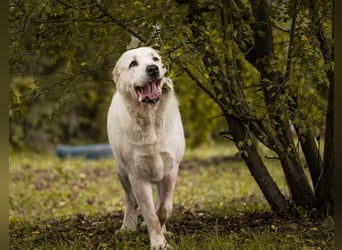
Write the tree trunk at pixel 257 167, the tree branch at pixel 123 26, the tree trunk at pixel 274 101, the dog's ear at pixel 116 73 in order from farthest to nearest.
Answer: the tree trunk at pixel 257 167
the tree trunk at pixel 274 101
the tree branch at pixel 123 26
the dog's ear at pixel 116 73

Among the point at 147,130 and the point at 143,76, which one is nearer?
the point at 143,76

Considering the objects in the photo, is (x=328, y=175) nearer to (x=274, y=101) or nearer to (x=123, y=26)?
(x=274, y=101)

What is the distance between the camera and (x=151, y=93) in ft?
13.4

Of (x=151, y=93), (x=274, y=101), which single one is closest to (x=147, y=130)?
(x=151, y=93)

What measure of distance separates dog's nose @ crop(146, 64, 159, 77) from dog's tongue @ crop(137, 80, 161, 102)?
0.10 meters

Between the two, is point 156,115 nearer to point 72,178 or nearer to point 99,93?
point 72,178

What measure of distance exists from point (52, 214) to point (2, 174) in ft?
20.6

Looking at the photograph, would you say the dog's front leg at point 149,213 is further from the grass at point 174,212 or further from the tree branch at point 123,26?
the tree branch at point 123,26

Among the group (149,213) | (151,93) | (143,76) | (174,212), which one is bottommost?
(174,212)

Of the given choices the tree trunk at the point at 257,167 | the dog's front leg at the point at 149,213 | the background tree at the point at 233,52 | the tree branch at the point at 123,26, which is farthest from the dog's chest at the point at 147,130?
the tree trunk at the point at 257,167

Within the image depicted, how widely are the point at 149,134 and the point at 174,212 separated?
7.24 ft

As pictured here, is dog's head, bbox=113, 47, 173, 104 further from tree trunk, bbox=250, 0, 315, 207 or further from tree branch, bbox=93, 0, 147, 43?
tree trunk, bbox=250, 0, 315, 207

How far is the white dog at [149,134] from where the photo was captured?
411 cm

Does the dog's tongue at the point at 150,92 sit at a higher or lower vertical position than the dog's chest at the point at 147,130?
higher
